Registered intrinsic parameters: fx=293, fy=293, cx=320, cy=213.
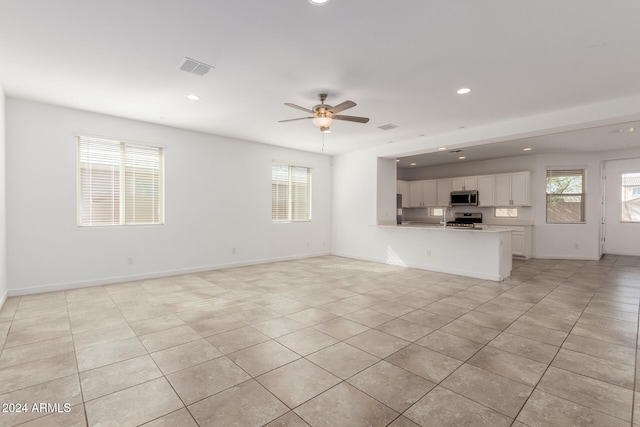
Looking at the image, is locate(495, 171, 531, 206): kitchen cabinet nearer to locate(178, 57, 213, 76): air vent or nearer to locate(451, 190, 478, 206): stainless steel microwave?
locate(451, 190, 478, 206): stainless steel microwave

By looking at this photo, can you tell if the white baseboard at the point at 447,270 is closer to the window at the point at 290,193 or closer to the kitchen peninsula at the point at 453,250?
the kitchen peninsula at the point at 453,250

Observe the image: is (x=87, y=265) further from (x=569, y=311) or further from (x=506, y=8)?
(x=569, y=311)

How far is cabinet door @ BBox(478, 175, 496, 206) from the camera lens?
8.37 metres

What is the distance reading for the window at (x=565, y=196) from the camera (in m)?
7.95

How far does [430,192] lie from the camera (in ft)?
31.6

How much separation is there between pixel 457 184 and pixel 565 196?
2.73m

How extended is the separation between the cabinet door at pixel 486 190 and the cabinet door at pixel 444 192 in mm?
871

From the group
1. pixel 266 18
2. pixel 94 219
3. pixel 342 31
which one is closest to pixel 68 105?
pixel 94 219

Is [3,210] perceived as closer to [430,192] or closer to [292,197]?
[292,197]

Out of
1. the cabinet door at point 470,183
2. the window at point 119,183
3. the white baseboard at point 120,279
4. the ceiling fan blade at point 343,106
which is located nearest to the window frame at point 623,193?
the cabinet door at point 470,183

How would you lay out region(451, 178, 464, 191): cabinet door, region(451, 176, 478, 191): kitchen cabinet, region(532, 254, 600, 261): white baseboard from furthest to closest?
1. region(451, 178, 464, 191): cabinet door
2. region(451, 176, 478, 191): kitchen cabinet
3. region(532, 254, 600, 261): white baseboard

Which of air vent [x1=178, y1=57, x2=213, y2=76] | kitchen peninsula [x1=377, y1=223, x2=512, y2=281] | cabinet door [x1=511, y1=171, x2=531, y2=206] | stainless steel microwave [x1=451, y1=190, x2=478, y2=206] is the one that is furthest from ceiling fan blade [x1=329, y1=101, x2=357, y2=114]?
cabinet door [x1=511, y1=171, x2=531, y2=206]

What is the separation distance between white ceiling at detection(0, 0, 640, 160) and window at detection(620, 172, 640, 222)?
6.11 metres

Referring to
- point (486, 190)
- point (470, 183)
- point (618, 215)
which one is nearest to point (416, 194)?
point (470, 183)
